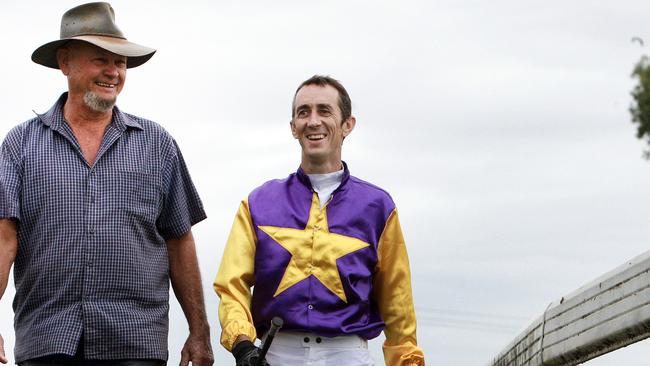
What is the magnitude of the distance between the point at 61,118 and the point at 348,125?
3.86 feet

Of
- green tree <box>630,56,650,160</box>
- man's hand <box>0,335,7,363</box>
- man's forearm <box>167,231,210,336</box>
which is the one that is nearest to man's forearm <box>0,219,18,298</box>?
man's hand <box>0,335,7,363</box>

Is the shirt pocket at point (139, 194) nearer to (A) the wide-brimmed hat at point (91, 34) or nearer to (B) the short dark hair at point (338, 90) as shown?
(A) the wide-brimmed hat at point (91, 34)

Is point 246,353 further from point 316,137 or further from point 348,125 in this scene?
point 348,125

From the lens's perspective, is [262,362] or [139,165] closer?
[262,362]

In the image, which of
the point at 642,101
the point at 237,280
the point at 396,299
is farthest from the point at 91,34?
the point at 642,101

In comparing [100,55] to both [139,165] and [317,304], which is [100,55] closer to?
[139,165]

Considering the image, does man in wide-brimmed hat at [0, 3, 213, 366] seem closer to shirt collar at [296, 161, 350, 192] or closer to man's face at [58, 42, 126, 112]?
man's face at [58, 42, 126, 112]

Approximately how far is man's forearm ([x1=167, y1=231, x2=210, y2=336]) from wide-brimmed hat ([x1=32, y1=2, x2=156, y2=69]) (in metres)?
0.81

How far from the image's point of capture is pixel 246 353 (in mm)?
4703

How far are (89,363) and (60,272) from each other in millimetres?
372

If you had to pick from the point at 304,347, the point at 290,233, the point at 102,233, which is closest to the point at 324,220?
the point at 290,233

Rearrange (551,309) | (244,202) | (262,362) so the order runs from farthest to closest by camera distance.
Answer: (244,202), (551,309), (262,362)

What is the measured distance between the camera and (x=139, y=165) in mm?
5219

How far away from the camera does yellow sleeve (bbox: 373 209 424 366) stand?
16.9 feet
